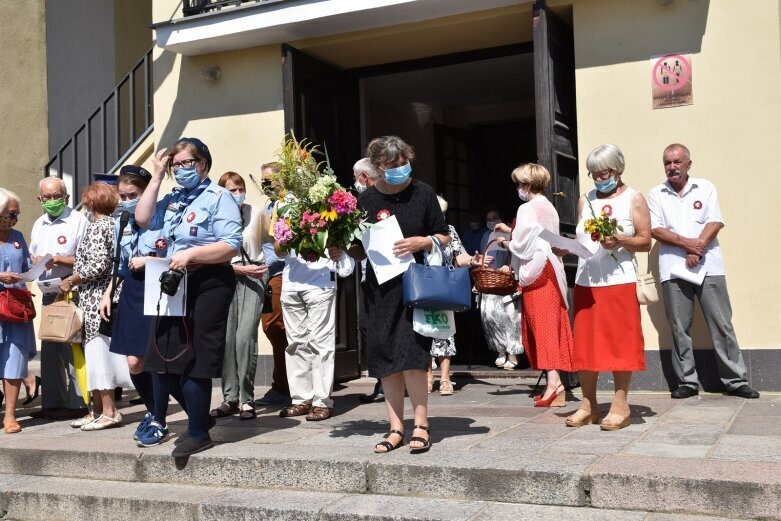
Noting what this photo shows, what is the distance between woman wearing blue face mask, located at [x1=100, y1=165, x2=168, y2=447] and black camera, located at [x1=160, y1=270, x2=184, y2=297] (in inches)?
23.3

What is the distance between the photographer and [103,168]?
37.7ft

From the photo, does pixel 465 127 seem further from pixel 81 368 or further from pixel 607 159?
pixel 607 159

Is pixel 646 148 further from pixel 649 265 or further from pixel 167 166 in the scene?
pixel 167 166

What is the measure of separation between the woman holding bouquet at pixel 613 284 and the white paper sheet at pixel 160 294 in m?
2.50

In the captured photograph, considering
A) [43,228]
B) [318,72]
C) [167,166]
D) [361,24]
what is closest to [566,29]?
[361,24]

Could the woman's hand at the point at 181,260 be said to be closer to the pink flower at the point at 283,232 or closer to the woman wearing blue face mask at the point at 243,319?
the pink flower at the point at 283,232

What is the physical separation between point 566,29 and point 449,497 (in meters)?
4.88

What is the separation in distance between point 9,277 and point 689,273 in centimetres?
528

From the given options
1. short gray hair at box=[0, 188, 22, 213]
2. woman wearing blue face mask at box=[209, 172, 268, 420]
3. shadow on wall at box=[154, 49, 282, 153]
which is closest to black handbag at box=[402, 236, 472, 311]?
woman wearing blue face mask at box=[209, 172, 268, 420]

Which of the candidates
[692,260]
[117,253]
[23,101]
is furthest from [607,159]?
[23,101]

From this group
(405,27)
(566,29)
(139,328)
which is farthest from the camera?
(405,27)

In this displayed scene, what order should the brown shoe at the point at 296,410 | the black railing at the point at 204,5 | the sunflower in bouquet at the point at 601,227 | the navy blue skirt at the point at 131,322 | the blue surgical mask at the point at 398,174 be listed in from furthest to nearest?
the black railing at the point at 204,5 → the brown shoe at the point at 296,410 → the navy blue skirt at the point at 131,322 → the sunflower in bouquet at the point at 601,227 → the blue surgical mask at the point at 398,174

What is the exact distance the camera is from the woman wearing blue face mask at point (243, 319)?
6.87 metres

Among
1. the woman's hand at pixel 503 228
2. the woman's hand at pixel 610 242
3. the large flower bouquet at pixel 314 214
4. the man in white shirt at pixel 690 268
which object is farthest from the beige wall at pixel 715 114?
the large flower bouquet at pixel 314 214
